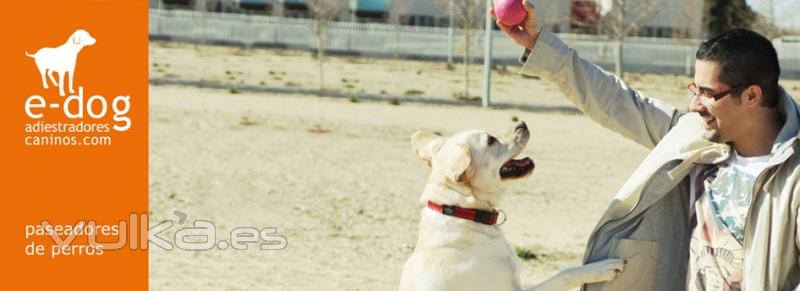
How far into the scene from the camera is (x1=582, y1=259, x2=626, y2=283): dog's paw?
470 cm

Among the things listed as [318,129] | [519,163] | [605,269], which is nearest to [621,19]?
[318,129]

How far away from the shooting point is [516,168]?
5.26 meters

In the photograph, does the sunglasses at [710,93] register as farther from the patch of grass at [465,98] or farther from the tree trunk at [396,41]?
the tree trunk at [396,41]

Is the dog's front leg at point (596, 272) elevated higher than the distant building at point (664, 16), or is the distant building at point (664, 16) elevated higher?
the dog's front leg at point (596, 272)

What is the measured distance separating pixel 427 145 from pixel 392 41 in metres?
38.6

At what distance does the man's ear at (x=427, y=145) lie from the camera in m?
5.28

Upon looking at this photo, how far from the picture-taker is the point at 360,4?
53031 millimetres

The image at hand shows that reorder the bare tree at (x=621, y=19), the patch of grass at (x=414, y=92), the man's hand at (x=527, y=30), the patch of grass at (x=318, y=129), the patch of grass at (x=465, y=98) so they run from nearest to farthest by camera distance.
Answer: the man's hand at (x=527, y=30)
the patch of grass at (x=318, y=129)
the patch of grass at (x=465, y=98)
the patch of grass at (x=414, y=92)
the bare tree at (x=621, y=19)

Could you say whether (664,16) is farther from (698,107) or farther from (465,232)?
(698,107)

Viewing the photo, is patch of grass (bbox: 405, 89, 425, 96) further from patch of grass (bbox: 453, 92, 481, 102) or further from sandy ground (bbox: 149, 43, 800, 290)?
sandy ground (bbox: 149, 43, 800, 290)

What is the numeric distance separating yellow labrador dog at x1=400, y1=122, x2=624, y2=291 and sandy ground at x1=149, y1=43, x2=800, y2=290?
4.24m

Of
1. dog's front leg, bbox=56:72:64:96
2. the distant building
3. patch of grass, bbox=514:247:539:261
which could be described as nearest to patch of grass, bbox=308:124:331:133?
dog's front leg, bbox=56:72:64:96

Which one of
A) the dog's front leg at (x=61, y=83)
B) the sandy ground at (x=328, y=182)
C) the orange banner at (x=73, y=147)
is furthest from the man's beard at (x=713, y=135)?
the dog's front leg at (x=61, y=83)

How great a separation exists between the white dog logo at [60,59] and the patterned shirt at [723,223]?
39.1 ft
